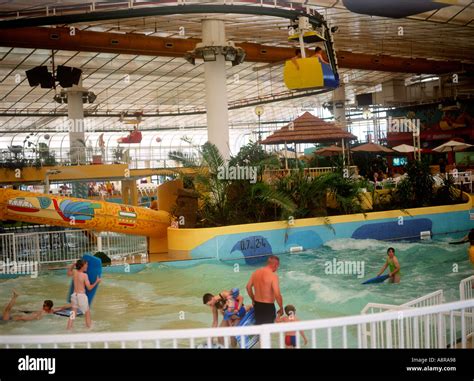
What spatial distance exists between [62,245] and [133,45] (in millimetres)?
5885

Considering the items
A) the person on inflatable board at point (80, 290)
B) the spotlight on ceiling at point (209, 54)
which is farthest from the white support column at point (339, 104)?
the person on inflatable board at point (80, 290)

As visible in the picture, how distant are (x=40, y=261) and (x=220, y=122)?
189 inches

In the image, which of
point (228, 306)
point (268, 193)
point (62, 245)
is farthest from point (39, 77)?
point (228, 306)

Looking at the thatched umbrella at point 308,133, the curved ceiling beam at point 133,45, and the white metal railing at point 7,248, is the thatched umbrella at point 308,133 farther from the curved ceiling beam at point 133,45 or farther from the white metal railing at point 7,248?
the white metal railing at point 7,248

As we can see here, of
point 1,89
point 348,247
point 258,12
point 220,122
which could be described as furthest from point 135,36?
point 1,89

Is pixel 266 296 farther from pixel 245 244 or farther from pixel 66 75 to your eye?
pixel 66 75

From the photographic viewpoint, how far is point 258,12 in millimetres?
9984

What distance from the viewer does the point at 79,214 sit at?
982 centimetres

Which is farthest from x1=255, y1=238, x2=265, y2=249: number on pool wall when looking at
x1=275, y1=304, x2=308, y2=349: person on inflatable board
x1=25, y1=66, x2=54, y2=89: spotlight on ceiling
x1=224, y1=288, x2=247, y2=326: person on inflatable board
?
x1=25, y1=66, x2=54, y2=89: spotlight on ceiling

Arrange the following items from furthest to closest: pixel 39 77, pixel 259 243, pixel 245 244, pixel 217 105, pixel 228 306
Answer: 1. pixel 39 77
2. pixel 217 105
3. pixel 259 243
4. pixel 245 244
5. pixel 228 306

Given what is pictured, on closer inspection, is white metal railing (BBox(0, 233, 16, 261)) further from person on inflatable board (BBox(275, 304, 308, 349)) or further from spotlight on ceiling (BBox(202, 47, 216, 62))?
person on inflatable board (BBox(275, 304, 308, 349))
